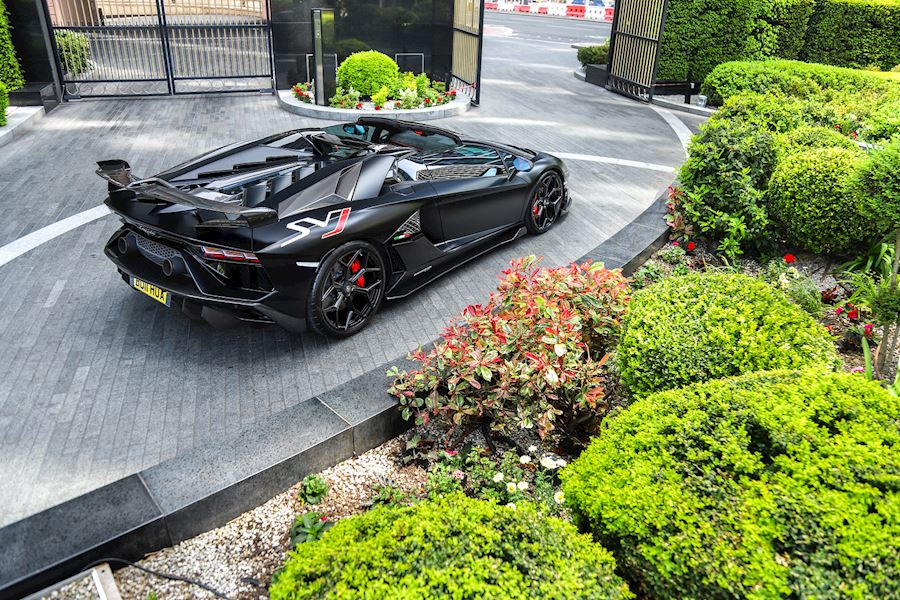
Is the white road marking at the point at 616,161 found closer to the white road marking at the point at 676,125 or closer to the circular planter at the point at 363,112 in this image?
the white road marking at the point at 676,125

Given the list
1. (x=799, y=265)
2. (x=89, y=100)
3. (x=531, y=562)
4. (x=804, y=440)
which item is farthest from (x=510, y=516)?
(x=89, y=100)

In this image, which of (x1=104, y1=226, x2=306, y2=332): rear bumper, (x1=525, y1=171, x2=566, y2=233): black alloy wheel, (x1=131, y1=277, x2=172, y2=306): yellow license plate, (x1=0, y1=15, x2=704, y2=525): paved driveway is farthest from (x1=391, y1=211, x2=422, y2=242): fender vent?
(x1=525, y1=171, x2=566, y2=233): black alloy wheel

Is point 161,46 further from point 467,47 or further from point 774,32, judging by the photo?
point 774,32

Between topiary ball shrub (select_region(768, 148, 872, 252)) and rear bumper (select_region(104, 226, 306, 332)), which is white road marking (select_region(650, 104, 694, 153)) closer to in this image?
topiary ball shrub (select_region(768, 148, 872, 252))

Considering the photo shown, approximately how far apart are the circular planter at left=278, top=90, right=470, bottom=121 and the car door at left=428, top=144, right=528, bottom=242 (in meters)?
5.95

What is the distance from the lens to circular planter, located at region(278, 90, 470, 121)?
38.3 ft

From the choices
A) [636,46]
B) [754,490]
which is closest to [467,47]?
[636,46]

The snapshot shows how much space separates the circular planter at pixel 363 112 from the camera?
11.7 metres

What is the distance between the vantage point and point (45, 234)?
6.45 m

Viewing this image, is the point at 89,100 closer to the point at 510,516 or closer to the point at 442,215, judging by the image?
the point at 442,215

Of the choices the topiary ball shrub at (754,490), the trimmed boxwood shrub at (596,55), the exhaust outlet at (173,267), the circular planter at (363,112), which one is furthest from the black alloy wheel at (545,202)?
the trimmed boxwood shrub at (596,55)

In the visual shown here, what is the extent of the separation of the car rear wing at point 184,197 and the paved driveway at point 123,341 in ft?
3.42

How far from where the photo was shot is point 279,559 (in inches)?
118

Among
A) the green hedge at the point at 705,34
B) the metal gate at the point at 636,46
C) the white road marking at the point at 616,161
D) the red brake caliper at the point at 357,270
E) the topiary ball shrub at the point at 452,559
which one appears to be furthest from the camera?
the metal gate at the point at 636,46
